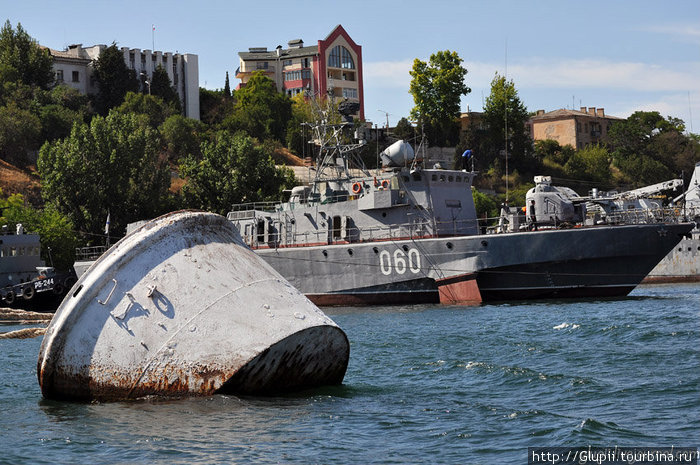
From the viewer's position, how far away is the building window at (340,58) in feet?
309

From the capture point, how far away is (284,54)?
9800 cm

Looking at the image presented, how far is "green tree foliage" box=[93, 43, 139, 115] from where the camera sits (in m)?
79.3

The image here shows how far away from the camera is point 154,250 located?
13.8 meters

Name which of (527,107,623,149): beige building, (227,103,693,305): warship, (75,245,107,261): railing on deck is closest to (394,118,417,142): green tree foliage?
(527,107,623,149): beige building

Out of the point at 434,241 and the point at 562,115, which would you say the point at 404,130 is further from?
the point at 434,241

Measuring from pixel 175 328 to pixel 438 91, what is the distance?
238 feet

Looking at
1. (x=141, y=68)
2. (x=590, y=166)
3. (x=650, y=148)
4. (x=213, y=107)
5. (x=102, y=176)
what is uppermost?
(x=141, y=68)

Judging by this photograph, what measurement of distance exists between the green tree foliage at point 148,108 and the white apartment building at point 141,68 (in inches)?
207

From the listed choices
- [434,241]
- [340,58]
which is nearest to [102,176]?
[434,241]

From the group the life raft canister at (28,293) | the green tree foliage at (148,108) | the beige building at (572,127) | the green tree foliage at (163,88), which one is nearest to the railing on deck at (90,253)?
the life raft canister at (28,293)

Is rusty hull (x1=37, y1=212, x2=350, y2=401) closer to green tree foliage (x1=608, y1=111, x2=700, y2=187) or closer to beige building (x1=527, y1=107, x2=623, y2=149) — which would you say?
green tree foliage (x1=608, y1=111, x2=700, y2=187)

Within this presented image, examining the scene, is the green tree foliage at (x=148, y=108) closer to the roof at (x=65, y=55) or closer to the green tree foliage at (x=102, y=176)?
the roof at (x=65, y=55)

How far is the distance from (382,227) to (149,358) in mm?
23642

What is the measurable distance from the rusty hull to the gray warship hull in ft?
64.7
